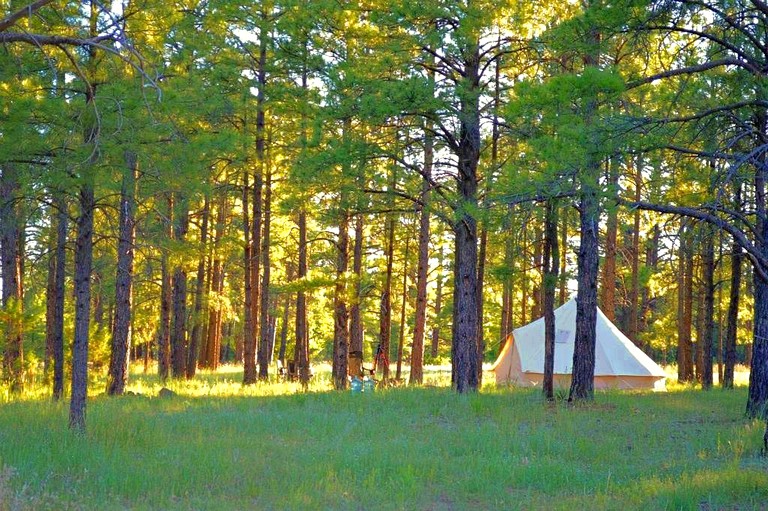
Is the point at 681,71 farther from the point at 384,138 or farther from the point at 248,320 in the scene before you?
the point at 248,320

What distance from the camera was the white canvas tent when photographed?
22891mm

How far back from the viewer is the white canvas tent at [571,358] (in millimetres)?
22891

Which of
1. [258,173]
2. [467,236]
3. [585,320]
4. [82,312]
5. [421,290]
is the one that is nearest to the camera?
[82,312]

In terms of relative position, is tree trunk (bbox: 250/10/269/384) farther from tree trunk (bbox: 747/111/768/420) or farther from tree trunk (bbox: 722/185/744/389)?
tree trunk (bbox: 747/111/768/420)

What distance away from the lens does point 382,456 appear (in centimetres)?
962

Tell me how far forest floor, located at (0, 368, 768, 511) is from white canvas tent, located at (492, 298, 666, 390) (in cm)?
749

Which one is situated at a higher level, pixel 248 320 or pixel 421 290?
pixel 421 290

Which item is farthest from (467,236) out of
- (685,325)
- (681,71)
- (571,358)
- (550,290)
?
(685,325)

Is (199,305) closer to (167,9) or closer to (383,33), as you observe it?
(383,33)

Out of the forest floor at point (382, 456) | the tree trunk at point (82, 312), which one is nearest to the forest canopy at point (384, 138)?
the tree trunk at point (82, 312)

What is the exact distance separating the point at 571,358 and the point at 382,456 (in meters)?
15.0

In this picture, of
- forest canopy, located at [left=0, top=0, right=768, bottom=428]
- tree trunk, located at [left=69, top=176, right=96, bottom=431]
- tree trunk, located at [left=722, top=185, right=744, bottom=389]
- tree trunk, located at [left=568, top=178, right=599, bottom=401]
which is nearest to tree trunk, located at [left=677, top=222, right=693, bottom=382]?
forest canopy, located at [left=0, top=0, right=768, bottom=428]

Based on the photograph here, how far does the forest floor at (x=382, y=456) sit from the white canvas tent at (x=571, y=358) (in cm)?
749

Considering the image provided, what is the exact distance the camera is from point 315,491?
7.84 metres
